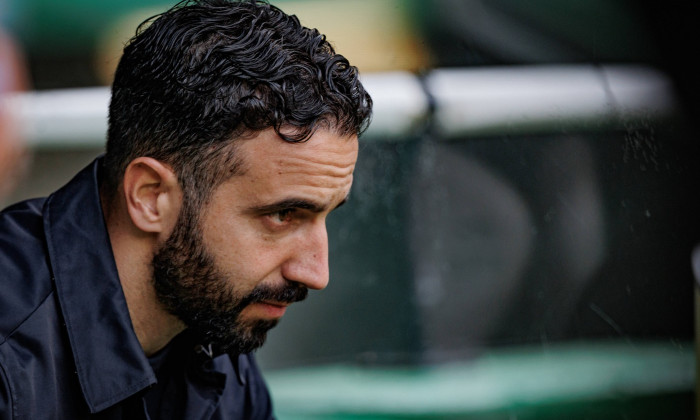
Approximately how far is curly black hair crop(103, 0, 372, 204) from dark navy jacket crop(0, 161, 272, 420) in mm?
128

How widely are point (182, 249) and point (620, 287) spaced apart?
3.12ft

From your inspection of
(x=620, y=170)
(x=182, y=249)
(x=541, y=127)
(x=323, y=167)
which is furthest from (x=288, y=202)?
(x=541, y=127)

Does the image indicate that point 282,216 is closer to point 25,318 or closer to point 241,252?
point 241,252

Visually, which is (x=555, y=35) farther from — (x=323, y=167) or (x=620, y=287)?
(x=323, y=167)

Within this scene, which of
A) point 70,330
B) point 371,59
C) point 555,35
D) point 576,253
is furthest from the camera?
point 371,59

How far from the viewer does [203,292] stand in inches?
59.8

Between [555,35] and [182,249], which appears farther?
[555,35]

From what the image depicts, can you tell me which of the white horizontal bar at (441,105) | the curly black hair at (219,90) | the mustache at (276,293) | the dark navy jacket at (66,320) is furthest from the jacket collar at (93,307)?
the white horizontal bar at (441,105)

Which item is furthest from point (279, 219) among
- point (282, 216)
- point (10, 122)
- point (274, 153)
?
point (10, 122)

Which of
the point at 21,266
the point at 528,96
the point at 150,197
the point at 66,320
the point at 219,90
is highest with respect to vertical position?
the point at 528,96

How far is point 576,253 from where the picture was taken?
2.03 metres

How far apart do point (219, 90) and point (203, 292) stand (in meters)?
0.37

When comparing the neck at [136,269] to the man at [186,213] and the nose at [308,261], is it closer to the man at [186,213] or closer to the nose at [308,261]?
the man at [186,213]

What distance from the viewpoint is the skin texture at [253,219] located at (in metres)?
1.45
